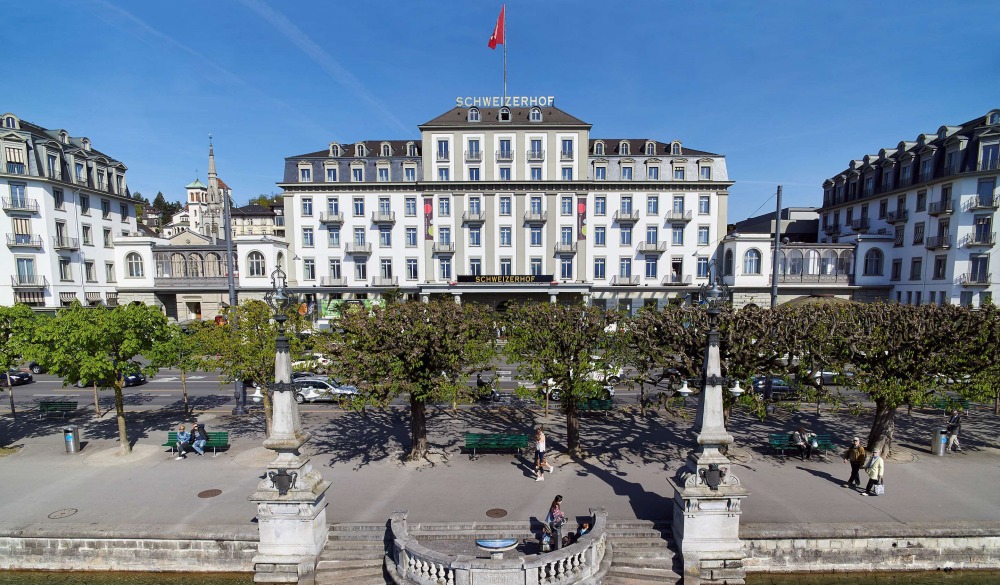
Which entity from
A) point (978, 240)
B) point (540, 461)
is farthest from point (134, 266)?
point (978, 240)

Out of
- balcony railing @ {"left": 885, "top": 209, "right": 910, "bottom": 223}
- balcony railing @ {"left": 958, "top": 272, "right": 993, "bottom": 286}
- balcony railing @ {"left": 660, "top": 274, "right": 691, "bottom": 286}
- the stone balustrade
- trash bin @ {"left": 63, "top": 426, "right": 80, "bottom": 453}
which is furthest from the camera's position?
balcony railing @ {"left": 660, "top": 274, "right": 691, "bottom": 286}

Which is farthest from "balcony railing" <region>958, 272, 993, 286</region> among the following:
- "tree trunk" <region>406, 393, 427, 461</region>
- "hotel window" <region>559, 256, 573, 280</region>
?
"tree trunk" <region>406, 393, 427, 461</region>

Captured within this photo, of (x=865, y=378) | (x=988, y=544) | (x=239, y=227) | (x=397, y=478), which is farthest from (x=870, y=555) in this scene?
(x=239, y=227)

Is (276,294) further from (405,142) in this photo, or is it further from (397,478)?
(405,142)

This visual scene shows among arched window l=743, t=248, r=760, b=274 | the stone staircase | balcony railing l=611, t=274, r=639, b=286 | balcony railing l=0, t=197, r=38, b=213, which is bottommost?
the stone staircase

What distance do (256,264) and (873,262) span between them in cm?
6102

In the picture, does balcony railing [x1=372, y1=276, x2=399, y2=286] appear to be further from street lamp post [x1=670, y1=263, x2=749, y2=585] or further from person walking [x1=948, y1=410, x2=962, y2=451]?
person walking [x1=948, y1=410, x2=962, y2=451]

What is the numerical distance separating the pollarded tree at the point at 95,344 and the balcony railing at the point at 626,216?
38768 mm

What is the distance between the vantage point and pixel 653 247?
44531mm

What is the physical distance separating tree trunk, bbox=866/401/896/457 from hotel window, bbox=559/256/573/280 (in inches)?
1222

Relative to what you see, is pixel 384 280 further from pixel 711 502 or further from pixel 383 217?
pixel 711 502

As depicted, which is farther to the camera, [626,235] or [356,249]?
[626,235]

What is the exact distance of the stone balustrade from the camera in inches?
370

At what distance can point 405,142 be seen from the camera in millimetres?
49438
